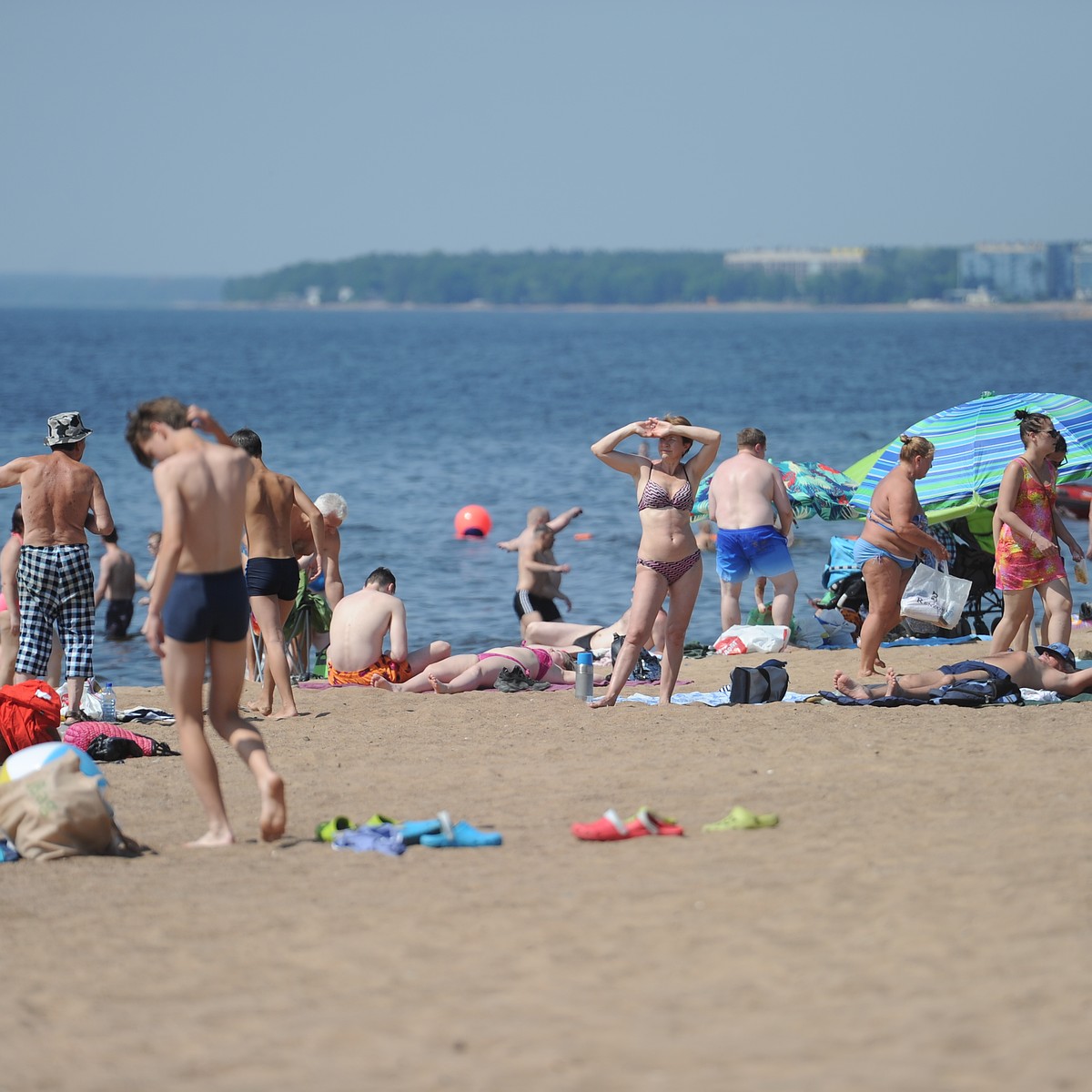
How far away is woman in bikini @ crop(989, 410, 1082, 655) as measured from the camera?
27.5 ft

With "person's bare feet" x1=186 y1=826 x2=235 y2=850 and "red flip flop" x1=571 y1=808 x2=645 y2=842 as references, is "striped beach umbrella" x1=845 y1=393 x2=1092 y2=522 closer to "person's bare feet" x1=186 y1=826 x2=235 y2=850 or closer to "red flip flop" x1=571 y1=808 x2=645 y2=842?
"red flip flop" x1=571 y1=808 x2=645 y2=842

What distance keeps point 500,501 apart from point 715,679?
13942mm

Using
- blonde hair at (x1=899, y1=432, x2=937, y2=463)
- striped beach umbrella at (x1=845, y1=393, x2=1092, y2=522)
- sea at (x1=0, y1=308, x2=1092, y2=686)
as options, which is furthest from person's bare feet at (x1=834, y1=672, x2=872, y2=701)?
sea at (x1=0, y1=308, x2=1092, y2=686)

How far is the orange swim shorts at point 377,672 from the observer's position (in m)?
9.21

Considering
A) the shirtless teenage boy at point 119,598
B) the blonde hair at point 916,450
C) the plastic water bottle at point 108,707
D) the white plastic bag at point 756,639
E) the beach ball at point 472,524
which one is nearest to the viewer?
the plastic water bottle at point 108,707

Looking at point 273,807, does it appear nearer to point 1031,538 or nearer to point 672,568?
point 672,568

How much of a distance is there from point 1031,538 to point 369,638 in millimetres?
3888

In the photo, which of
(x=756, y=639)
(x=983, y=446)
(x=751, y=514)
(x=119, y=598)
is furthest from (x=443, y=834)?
(x=119, y=598)

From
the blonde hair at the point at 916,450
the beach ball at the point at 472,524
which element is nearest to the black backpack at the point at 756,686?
the blonde hair at the point at 916,450

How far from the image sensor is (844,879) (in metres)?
4.79

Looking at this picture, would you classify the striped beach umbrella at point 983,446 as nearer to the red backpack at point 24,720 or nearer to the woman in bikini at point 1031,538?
the woman in bikini at point 1031,538

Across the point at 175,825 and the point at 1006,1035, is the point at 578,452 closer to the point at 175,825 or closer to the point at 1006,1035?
the point at 175,825

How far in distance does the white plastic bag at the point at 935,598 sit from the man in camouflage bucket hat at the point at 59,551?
5.44 metres

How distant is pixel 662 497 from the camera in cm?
789
